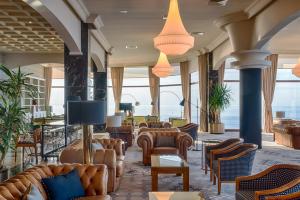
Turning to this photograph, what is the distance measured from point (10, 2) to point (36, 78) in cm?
1233

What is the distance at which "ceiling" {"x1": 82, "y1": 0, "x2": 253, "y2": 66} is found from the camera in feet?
28.3

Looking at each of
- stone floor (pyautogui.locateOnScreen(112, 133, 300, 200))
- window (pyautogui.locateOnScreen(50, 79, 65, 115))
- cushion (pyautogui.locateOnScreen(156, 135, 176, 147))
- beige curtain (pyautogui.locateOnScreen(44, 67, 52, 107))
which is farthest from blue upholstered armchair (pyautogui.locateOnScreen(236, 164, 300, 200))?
window (pyautogui.locateOnScreen(50, 79, 65, 115))

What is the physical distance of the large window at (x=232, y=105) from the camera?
17.9 m

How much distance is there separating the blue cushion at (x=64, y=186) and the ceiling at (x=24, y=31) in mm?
4907

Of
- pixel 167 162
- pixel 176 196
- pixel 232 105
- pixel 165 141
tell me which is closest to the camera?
pixel 176 196

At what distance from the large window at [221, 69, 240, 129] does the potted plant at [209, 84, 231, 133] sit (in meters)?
1.74

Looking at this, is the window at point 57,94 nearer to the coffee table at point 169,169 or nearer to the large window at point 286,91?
the large window at point 286,91

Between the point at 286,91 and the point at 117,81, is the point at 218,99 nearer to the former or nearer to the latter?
the point at 286,91

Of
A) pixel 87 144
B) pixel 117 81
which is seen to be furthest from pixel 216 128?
pixel 87 144

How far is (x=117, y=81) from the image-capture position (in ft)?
69.2

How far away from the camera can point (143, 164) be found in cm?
870

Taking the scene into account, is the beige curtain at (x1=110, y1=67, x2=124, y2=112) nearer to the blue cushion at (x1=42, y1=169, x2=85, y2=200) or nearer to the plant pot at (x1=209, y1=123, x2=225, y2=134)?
the plant pot at (x1=209, y1=123, x2=225, y2=134)

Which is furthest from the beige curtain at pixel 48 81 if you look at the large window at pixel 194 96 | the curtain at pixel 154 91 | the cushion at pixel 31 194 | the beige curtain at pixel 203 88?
the cushion at pixel 31 194

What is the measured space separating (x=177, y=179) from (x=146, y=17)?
4884 mm
